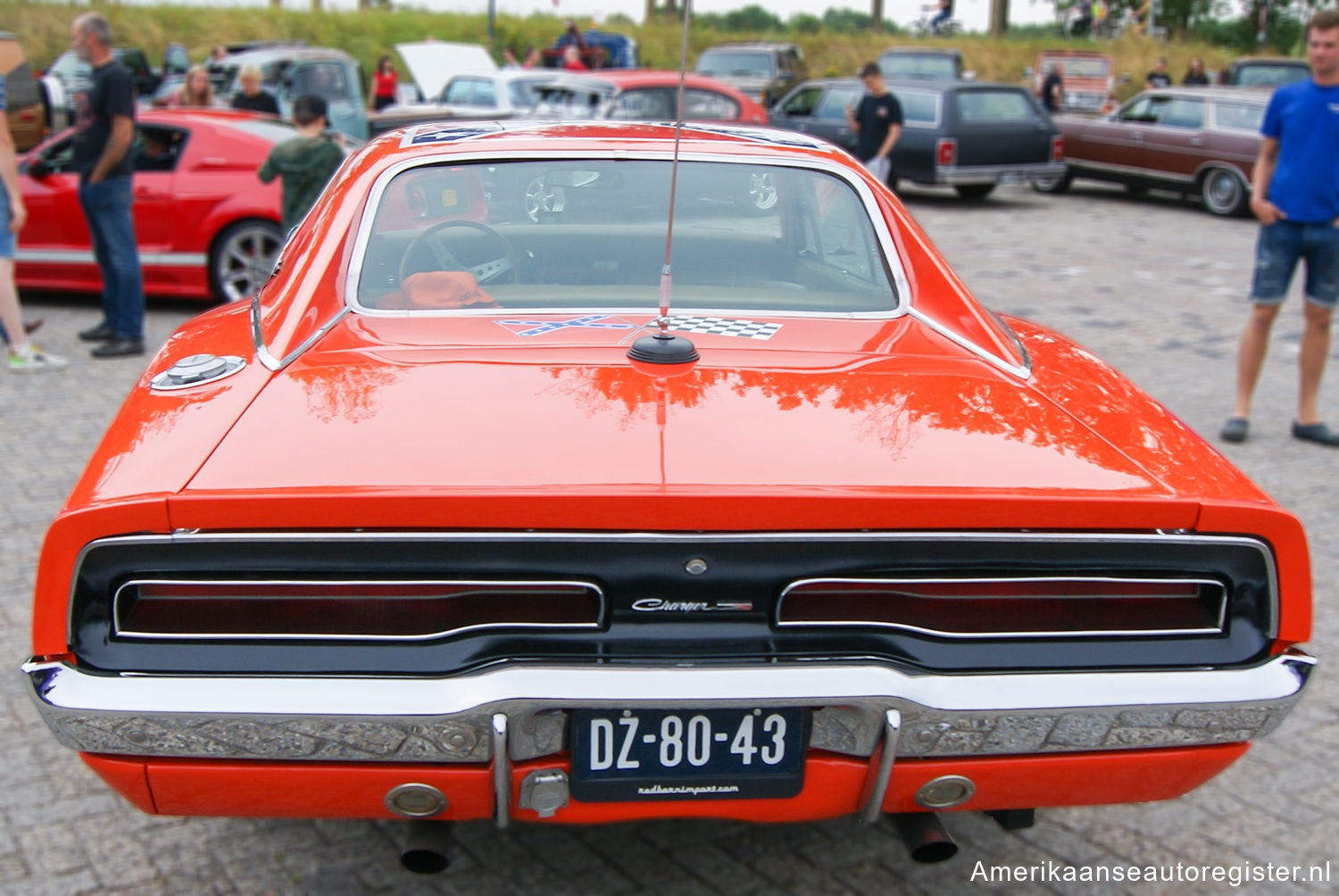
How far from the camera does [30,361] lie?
6824 mm

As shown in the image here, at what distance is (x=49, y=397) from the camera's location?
635 cm

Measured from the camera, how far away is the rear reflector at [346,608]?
2051mm

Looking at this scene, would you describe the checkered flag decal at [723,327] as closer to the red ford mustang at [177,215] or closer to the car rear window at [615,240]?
the car rear window at [615,240]

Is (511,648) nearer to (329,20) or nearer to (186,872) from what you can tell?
(186,872)

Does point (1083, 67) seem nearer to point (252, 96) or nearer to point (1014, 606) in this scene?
point (252, 96)

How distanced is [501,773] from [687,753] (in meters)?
0.32

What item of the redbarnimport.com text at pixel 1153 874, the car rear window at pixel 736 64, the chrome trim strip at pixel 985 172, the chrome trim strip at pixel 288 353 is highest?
the car rear window at pixel 736 64

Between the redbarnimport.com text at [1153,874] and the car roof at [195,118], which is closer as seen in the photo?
the redbarnimport.com text at [1153,874]

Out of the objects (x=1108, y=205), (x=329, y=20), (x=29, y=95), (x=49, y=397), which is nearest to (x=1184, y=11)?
(x=329, y=20)

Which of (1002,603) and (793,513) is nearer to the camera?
(793,513)

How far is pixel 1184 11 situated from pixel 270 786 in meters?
53.8

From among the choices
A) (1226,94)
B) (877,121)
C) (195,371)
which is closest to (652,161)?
A: (195,371)

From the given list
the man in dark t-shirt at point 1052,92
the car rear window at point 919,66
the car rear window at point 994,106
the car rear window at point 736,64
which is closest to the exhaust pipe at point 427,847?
the car rear window at point 994,106

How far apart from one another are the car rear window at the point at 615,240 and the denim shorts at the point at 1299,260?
341cm
